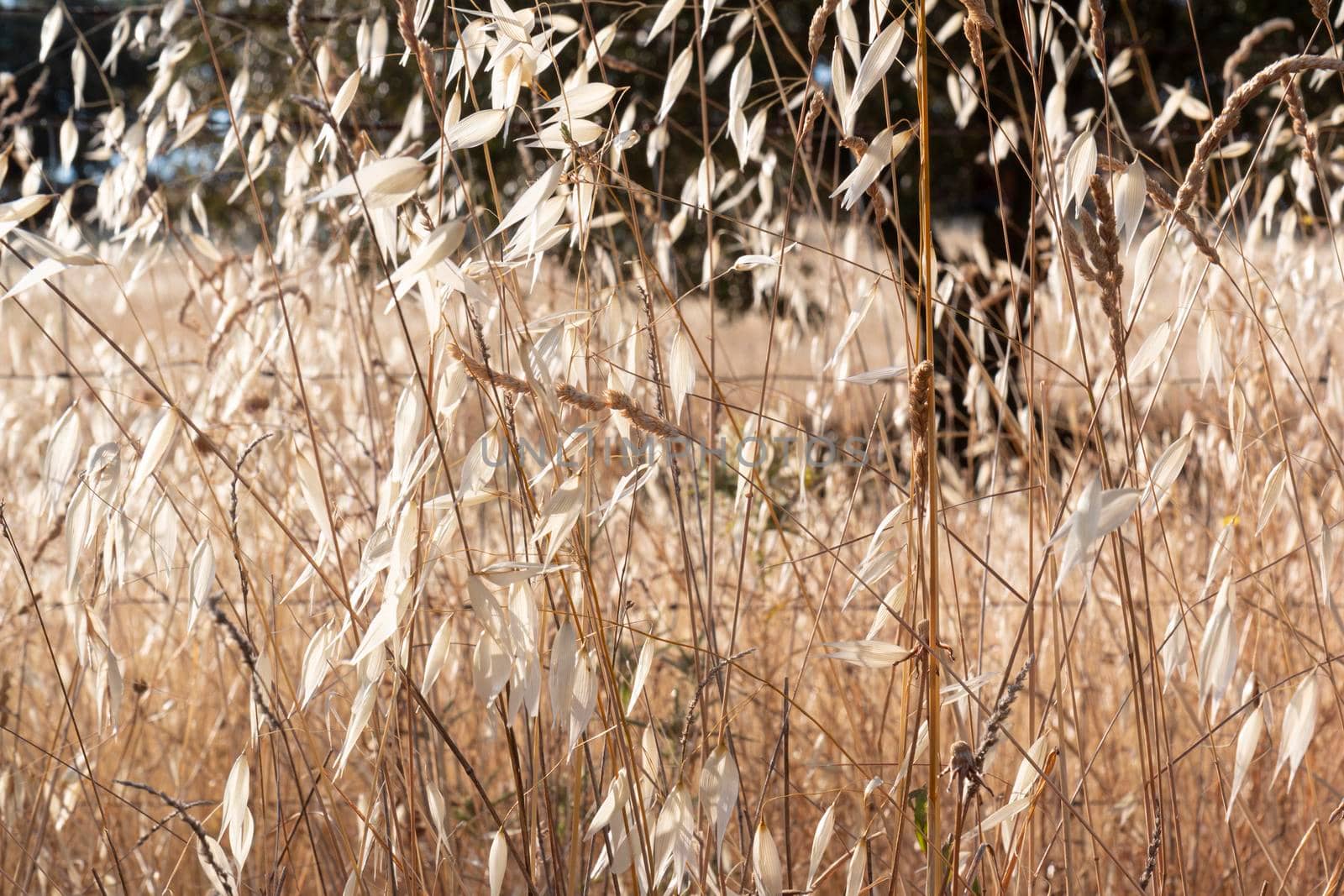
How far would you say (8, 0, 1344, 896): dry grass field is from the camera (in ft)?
1.77

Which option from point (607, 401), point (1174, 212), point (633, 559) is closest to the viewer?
point (607, 401)

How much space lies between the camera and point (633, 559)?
4.57 ft

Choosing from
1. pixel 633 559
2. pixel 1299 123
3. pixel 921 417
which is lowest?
pixel 633 559

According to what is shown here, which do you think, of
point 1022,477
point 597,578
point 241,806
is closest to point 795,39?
point 1022,477

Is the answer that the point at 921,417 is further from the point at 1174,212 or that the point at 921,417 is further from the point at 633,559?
the point at 633,559

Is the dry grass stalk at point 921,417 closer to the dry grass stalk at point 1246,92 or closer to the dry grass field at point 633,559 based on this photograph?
the dry grass field at point 633,559

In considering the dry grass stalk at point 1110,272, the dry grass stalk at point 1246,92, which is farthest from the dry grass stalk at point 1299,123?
the dry grass stalk at point 1110,272

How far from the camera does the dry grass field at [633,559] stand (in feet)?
1.77

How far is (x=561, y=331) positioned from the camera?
22.6 inches

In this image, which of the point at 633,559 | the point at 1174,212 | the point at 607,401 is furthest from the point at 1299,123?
the point at 633,559

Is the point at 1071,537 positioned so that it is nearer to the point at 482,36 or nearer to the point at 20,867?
the point at 482,36

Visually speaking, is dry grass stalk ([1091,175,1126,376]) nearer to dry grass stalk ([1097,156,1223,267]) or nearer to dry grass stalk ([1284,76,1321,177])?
dry grass stalk ([1097,156,1223,267])

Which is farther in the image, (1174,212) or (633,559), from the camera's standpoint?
(633,559)

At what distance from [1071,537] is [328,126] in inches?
16.3
